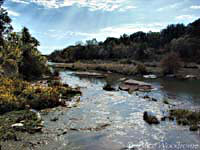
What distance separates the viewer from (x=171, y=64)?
3077cm

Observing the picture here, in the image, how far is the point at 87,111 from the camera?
11.7 m

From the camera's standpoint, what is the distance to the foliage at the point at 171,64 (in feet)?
100

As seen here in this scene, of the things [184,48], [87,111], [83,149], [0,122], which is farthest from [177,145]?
[184,48]

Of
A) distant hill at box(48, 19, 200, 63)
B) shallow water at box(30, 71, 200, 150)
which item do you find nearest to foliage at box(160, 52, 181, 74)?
shallow water at box(30, 71, 200, 150)

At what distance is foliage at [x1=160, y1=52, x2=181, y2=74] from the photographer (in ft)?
100

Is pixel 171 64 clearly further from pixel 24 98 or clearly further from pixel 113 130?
pixel 24 98

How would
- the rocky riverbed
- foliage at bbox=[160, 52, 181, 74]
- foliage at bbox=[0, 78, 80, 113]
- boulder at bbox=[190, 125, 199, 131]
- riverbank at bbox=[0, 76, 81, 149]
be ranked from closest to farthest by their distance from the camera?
the rocky riverbed → riverbank at bbox=[0, 76, 81, 149] → boulder at bbox=[190, 125, 199, 131] → foliage at bbox=[0, 78, 80, 113] → foliage at bbox=[160, 52, 181, 74]

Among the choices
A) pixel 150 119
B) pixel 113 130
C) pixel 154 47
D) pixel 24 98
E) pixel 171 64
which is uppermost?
pixel 154 47

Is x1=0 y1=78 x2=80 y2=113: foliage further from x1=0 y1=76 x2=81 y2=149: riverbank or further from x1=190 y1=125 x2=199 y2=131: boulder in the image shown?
x1=190 y1=125 x2=199 y2=131: boulder

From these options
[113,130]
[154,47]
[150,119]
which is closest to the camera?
[113,130]

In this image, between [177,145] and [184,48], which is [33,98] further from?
[184,48]

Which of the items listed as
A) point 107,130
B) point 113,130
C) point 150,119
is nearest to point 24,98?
point 107,130

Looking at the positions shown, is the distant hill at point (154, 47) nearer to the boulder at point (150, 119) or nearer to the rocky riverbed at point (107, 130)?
the rocky riverbed at point (107, 130)

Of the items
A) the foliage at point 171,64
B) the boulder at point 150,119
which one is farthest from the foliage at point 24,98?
the foliage at point 171,64
